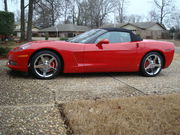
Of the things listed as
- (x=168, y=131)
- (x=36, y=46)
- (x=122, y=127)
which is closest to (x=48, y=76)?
(x=36, y=46)

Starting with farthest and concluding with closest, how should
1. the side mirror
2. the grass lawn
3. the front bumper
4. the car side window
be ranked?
the car side window → the side mirror → the front bumper → the grass lawn

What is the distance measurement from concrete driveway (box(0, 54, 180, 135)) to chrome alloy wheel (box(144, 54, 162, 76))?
26cm

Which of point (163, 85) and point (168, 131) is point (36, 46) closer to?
point (163, 85)

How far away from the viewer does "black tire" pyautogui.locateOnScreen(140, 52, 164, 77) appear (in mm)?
5309

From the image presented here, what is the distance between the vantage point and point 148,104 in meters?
3.06

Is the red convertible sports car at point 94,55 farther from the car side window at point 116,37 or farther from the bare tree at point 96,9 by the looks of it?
the bare tree at point 96,9

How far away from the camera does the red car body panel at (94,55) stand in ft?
14.8

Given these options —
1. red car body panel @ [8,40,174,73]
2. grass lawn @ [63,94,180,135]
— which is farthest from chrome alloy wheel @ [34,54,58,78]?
grass lawn @ [63,94,180,135]

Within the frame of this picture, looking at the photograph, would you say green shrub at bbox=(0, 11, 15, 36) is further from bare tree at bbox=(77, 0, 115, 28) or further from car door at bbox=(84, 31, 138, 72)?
bare tree at bbox=(77, 0, 115, 28)

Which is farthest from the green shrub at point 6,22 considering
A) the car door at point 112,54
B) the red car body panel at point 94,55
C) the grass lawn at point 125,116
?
the grass lawn at point 125,116

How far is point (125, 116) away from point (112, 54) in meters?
2.53

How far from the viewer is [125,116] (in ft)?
8.51

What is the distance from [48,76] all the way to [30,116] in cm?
208

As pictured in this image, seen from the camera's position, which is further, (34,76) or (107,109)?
(34,76)
